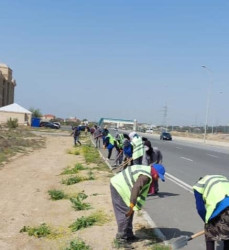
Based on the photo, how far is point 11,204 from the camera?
421 inches

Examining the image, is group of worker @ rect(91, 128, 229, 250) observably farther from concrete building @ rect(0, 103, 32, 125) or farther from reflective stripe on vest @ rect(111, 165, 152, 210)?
concrete building @ rect(0, 103, 32, 125)

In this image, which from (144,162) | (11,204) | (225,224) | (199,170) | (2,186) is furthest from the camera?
(199,170)

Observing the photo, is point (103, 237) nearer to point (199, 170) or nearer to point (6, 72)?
point (199, 170)

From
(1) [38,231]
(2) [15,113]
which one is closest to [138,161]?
(1) [38,231]

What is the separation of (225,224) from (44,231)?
13.3 feet

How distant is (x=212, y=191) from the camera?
452 cm

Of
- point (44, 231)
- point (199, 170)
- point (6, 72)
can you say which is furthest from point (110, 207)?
point (6, 72)

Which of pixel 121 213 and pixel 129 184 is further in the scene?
pixel 121 213

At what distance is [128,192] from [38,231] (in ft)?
7.69

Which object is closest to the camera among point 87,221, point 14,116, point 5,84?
point 87,221

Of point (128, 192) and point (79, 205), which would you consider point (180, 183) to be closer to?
point (79, 205)

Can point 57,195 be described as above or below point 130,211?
below

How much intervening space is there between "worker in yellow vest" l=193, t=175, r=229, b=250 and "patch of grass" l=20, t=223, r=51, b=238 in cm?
368

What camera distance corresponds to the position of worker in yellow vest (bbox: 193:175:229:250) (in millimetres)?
4484
